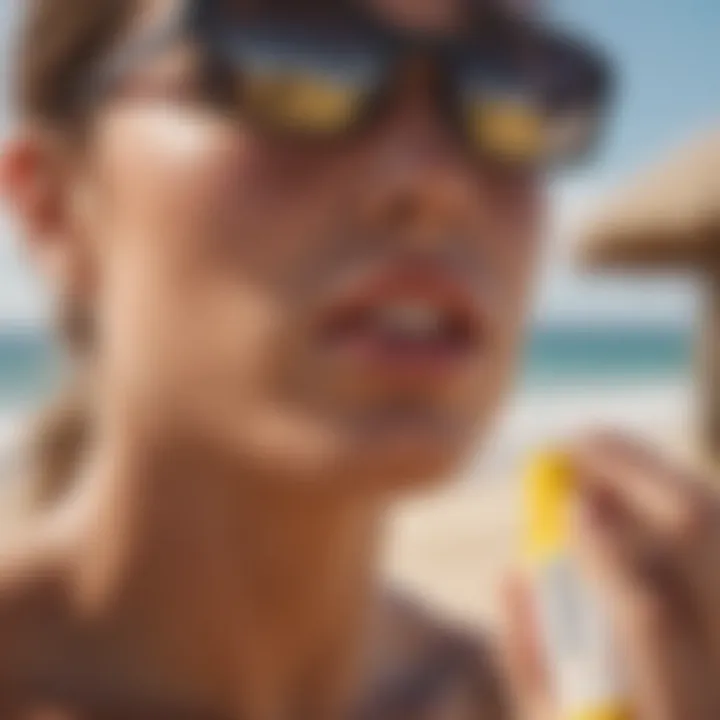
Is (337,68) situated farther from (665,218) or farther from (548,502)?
(665,218)

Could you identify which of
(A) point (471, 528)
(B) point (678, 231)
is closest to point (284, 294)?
(A) point (471, 528)

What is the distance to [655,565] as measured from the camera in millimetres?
753

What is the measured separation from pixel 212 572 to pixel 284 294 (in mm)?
250

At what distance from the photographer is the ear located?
821mm

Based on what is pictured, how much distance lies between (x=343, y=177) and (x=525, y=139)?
Result: 117 millimetres

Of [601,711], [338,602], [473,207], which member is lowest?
[601,711]

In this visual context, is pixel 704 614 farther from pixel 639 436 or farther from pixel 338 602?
pixel 338 602

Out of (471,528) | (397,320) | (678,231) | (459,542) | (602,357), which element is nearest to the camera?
(397,320)

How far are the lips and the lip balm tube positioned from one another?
108mm

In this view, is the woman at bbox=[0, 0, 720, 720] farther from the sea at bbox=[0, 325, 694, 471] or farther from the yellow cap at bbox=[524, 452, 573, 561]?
the sea at bbox=[0, 325, 694, 471]

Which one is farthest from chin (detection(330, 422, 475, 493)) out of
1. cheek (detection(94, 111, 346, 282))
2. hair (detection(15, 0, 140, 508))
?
hair (detection(15, 0, 140, 508))

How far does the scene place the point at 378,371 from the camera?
71 cm

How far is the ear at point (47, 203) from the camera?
32.3 inches

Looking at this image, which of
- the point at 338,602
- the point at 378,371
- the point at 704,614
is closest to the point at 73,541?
the point at 338,602
